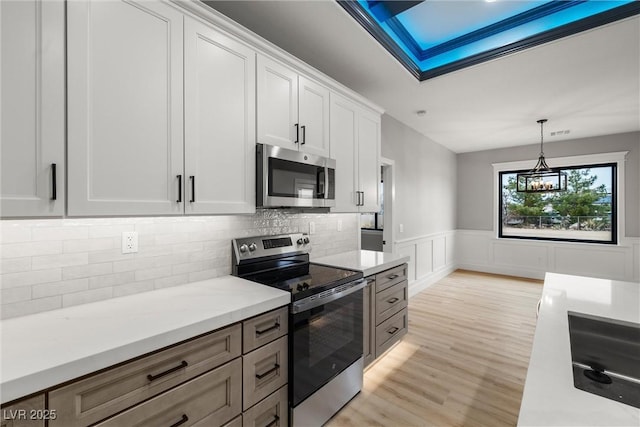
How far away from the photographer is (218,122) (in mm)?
1649

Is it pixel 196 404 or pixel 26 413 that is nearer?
pixel 26 413

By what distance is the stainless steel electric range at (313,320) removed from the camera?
5.49 feet

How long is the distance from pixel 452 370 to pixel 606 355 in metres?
1.59

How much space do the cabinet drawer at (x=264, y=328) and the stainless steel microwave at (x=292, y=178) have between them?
2.19 ft

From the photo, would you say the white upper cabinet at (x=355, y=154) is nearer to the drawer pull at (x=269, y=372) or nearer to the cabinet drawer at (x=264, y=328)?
the cabinet drawer at (x=264, y=328)

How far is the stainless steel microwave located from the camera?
1.84 metres

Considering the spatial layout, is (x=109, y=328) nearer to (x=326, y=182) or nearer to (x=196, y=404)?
(x=196, y=404)

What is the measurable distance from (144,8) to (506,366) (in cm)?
367

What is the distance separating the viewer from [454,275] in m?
5.90

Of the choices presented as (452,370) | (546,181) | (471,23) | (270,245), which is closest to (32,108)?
(270,245)

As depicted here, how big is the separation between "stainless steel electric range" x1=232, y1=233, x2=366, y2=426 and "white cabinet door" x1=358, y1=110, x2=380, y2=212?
872 millimetres

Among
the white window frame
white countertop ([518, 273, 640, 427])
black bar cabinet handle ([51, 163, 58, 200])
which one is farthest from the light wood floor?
the white window frame

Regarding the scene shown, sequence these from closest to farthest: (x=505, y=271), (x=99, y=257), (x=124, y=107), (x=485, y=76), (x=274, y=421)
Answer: (x=124, y=107)
(x=99, y=257)
(x=274, y=421)
(x=485, y=76)
(x=505, y=271)

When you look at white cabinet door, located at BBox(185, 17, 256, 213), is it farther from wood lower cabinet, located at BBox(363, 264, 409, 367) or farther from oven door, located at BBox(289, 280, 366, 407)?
wood lower cabinet, located at BBox(363, 264, 409, 367)
